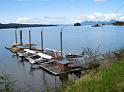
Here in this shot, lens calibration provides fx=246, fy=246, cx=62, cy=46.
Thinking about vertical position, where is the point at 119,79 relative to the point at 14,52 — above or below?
above

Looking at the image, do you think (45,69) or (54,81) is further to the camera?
(45,69)

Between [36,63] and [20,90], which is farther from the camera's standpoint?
[36,63]

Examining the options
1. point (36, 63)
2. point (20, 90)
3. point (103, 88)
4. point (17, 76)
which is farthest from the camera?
point (36, 63)

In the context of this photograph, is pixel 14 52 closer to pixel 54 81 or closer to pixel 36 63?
pixel 36 63

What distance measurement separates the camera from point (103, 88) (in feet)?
29.7

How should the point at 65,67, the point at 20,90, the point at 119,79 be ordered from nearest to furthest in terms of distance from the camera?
the point at 119,79
the point at 20,90
the point at 65,67

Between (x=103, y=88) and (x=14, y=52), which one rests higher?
(x=103, y=88)

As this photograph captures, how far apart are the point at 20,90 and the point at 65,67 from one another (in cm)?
763

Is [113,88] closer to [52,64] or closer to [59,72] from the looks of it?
[59,72]

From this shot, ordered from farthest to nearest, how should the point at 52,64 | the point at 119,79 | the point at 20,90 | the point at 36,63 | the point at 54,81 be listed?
the point at 36,63 → the point at 52,64 → the point at 54,81 → the point at 20,90 → the point at 119,79

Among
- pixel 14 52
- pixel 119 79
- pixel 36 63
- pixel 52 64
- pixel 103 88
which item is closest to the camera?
pixel 103 88

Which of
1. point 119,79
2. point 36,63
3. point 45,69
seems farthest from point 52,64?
point 119,79

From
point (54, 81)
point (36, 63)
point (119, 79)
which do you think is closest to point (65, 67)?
point (54, 81)

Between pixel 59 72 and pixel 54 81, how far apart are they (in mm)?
1869
